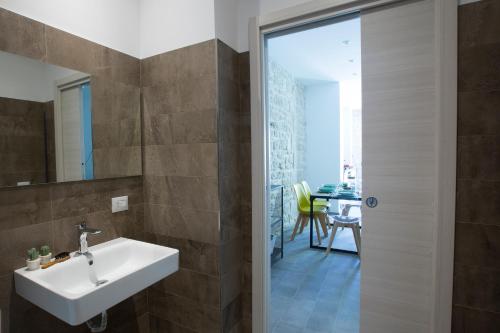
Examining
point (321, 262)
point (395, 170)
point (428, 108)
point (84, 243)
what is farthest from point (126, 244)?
point (321, 262)

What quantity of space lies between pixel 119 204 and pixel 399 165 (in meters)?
1.69

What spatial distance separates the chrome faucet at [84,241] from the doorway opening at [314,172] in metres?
1.03

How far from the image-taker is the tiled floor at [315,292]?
2.05 metres

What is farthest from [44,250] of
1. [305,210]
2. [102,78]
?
[305,210]

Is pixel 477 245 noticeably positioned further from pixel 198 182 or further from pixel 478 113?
pixel 198 182

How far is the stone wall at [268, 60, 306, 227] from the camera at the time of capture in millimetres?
3752

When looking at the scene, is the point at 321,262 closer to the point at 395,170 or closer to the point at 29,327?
the point at 395,170

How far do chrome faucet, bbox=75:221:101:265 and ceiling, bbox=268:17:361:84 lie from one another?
1.97 m

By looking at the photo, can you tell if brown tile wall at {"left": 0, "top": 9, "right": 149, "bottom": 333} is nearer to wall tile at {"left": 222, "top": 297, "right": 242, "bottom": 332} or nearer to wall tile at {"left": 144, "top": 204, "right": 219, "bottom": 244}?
wall tile at {"left": 144, "top": 204, "right": 219, "bottom": 244}

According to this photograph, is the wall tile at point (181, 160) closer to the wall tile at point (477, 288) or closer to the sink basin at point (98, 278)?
the sink basin at point (98, 278)

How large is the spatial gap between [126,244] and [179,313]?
591 mm

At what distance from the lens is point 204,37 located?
1.52m

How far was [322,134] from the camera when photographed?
17.6 ft

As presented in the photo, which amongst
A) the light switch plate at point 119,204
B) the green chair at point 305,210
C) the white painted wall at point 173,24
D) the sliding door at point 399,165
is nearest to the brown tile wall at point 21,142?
the light switch plate at point 119,204
